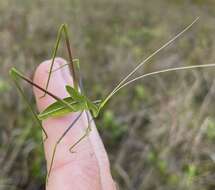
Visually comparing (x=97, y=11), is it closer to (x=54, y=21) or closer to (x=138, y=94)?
(x=54, y=21)

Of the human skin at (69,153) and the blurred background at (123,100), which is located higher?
the human skin at (69,153)

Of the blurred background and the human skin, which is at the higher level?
the human skin

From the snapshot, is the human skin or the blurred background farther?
the blurred background

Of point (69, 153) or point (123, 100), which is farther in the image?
point (123, 100)

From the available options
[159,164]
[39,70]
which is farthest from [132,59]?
[39,70]

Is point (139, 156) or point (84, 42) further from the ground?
point (84, 42)
